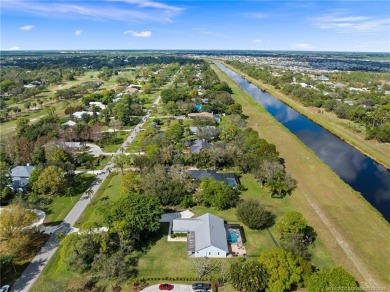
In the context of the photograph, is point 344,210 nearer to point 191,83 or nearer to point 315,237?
point 315,237

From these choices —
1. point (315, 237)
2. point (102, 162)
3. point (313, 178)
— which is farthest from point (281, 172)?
point (102, 162)

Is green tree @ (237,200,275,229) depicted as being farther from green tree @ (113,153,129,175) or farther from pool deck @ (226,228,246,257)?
green tree @ (113,153,129,175)

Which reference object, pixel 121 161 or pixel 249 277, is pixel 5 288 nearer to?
pixel 249 277

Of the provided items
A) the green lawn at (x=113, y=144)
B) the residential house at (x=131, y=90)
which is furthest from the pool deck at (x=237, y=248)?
the residential house at (x=131, y=90)

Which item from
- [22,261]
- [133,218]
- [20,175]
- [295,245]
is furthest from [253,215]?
[20,175]

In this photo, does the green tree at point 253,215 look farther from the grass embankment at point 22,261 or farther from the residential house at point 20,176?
the residential house at point 20,176

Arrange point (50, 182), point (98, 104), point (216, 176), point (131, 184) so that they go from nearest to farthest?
1. point (131, 184)
2. point (50, 182)
3. point (216, 176)
4. point (98, 104)
